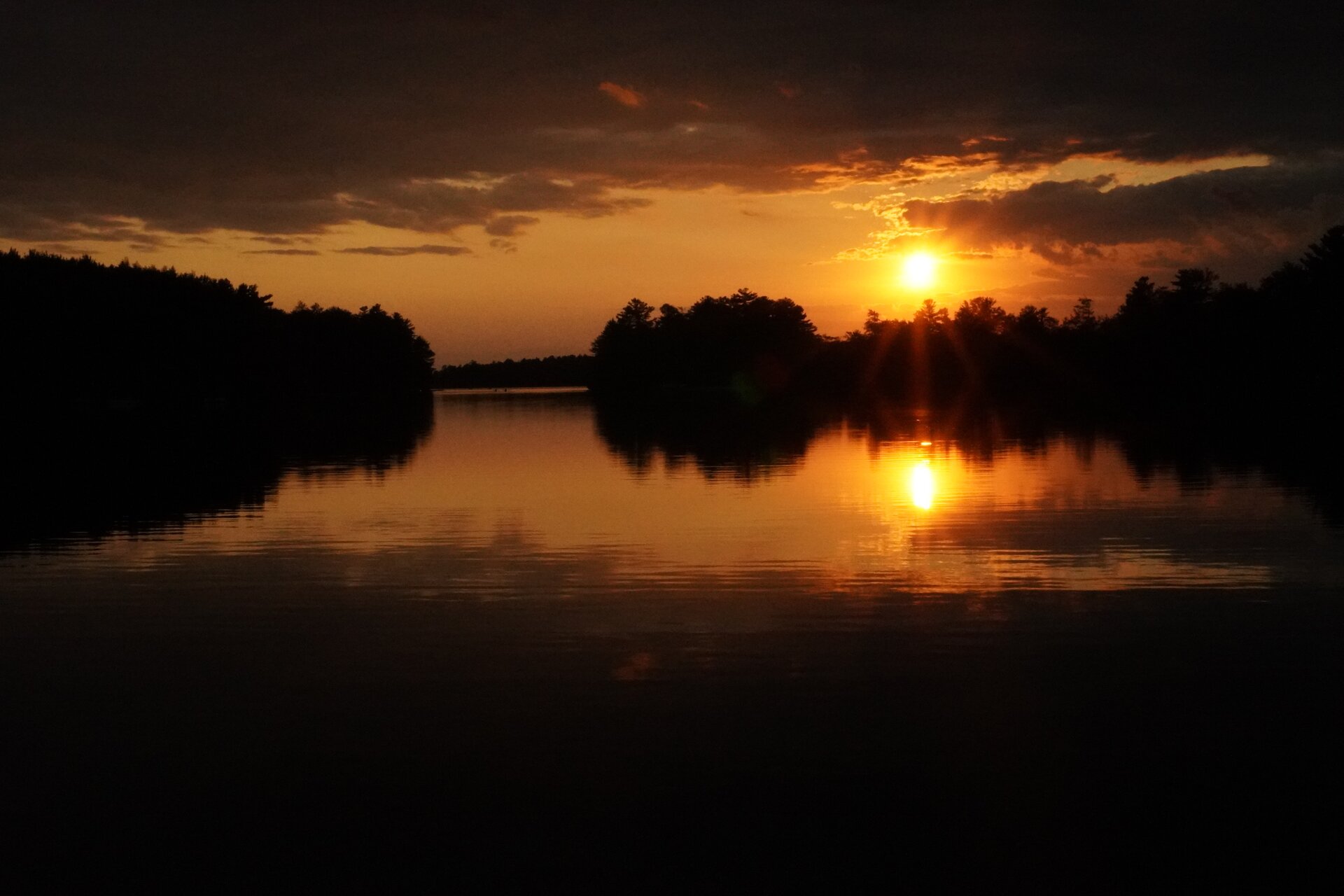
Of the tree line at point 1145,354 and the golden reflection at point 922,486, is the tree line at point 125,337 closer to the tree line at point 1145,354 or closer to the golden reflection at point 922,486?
the tree line at point 1145,354

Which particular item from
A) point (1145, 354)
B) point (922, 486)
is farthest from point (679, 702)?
point (1145, 354)

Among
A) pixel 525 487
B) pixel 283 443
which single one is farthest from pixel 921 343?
pixel 525 487

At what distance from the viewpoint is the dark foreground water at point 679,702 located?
716cm

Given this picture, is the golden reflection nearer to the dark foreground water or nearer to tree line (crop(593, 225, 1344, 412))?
the dark foreground water

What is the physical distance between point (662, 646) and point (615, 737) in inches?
115

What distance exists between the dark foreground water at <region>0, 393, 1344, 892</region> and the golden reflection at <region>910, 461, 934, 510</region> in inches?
98.2

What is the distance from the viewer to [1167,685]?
10453 mm

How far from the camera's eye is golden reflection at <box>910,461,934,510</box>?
24.7 metres

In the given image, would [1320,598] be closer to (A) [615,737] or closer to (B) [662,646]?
(B) [662,646]

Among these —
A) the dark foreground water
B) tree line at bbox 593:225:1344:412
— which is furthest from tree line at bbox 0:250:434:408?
the dark foreground water

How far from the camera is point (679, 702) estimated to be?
10000mm

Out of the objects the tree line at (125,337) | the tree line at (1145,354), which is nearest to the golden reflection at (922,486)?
the tree line at (1145,354)

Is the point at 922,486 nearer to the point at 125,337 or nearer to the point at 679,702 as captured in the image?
the point at 679,702

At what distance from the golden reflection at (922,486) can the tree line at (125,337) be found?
88581 mm
